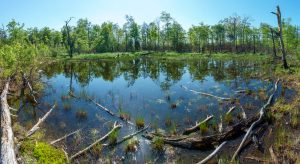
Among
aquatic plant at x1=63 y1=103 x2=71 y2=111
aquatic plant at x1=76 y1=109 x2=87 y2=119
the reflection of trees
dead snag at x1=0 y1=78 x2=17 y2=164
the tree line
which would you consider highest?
the tree line

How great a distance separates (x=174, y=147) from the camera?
35.8 ft

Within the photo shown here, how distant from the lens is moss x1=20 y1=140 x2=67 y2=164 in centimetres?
829

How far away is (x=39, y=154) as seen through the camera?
28.1ft

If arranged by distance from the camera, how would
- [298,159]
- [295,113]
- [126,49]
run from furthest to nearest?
[126,49] → [295,113] → [298,159]

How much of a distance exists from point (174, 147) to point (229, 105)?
26.5ft

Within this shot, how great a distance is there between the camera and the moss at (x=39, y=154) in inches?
326

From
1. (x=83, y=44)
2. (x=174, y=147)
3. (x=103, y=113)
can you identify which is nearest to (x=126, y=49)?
(x=83, y=44)

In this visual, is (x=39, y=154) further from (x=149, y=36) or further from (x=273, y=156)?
(x=149, y=36)

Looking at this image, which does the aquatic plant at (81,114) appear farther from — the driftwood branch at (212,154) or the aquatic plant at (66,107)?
the driftwood branch at (212,154)

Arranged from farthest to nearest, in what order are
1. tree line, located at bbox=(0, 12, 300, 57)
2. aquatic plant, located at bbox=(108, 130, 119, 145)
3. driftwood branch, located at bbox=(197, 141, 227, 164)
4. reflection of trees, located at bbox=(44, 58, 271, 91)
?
tree line, located at bbox=(0, 12, 300, 57)
reflection of trees, located at bbox=(44, 58, 271, 91)
aquatic plant, located at bbox=(108, 130, 119, 145)
driftwood branch, located at bbox=(197, 141, 227, 164)

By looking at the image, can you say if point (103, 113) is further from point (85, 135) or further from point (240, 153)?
point (240, 153)

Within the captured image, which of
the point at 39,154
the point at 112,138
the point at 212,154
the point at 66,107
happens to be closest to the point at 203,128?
the point at 212,154

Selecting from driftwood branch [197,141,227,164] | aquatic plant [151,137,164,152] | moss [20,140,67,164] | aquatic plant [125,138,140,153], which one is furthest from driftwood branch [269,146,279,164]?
moss [20,140,67,164]

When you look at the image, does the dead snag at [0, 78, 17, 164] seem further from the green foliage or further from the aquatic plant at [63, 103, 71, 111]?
the aquatic plant at [63, 103, 71, 111]
